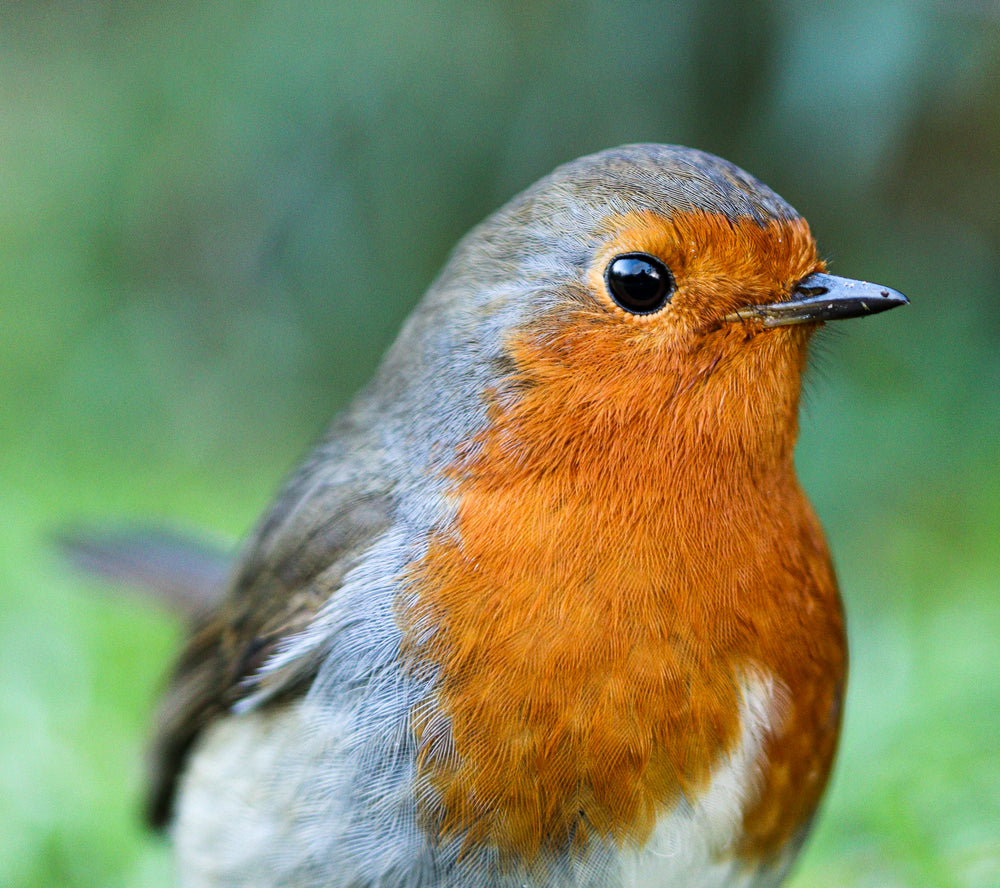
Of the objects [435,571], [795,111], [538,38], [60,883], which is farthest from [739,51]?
[60,883]

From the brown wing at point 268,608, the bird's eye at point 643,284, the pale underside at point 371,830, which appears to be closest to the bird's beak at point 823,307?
the bird's eye at point 643,284

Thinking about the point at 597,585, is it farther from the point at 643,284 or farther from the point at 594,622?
the point at 643,284

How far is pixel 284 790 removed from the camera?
221 cm

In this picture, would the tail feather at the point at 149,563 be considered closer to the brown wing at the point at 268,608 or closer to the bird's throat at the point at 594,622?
the brown wing at the point at 268,608

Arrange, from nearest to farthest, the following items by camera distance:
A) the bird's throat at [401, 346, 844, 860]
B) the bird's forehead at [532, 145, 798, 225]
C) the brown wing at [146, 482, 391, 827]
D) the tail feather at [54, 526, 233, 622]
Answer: the bird's throat at [401, 346, 844, 860] < the bird's forehead at [532, 145, 798, 225] < the brown wing at [146, 482, 391, 827] < the tail feather at [54, 526, 233, 622]

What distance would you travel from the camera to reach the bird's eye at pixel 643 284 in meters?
2.00

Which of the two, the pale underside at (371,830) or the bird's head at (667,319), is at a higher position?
the bird's head at (667,319)

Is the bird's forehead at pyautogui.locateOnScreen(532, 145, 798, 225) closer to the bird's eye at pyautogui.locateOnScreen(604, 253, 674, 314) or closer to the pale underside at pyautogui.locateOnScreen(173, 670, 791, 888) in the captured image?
the bird's eye at pyautogui.locateOnScreen(604, 253, 674, 314)

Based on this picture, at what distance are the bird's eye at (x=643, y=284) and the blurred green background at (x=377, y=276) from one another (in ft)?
1.55

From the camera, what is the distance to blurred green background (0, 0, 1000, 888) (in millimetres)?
3451

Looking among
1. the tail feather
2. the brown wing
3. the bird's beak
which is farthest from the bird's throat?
the tail feather

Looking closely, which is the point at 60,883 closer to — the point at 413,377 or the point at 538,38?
the point at 413,377

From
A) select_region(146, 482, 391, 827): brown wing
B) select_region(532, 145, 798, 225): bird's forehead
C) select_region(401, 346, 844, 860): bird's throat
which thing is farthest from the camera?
select_region(146, 482, 391, 827): brown wing

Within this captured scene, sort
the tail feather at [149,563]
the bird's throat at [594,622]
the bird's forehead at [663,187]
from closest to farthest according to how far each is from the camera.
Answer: the bird's throat at [594,622] < the bird's forehead at [663,187] < the tail feather at [149,563]
